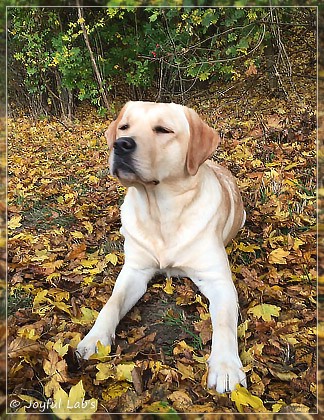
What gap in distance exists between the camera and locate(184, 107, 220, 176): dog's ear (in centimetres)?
252

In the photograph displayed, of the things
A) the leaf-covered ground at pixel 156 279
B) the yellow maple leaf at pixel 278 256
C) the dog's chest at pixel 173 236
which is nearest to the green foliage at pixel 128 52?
the leaf-covered ground at pixel 156 279

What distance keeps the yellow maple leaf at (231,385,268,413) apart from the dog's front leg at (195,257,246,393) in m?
0.04

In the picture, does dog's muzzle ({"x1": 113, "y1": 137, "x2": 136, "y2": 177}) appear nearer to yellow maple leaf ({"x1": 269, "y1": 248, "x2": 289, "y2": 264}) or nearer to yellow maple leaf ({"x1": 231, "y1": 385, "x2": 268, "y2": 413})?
yellow maple leaf ({"x1": 231, "y1": 385, "x2": 268, "y2": 413})

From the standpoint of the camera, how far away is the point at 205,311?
2568 mm

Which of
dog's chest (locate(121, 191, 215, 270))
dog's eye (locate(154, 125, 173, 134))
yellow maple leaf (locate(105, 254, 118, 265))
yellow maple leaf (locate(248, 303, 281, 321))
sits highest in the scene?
dog's eye (locate(154, 125, 173, 134))

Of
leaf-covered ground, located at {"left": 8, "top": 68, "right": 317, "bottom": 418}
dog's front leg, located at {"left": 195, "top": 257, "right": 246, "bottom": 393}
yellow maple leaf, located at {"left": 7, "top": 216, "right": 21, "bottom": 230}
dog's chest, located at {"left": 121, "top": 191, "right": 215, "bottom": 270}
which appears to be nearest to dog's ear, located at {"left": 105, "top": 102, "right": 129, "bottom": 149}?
dog's chest, located at {"left": 121, "top": 191, "right": 215, "bottom": 270}

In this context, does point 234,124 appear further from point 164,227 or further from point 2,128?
point 2,128

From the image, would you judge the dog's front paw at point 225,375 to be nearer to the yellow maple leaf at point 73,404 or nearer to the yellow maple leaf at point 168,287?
the yellow maple leaf at point 73,404

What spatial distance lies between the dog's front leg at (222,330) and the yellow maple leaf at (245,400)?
1.7 inches

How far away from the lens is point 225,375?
1966 mm

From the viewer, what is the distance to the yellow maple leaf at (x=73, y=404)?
1.78 meters

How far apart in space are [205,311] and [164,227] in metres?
0.55

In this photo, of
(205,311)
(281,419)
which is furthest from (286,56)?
(281,419)

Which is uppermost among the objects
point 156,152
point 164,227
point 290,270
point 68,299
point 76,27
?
→ point 76,27
